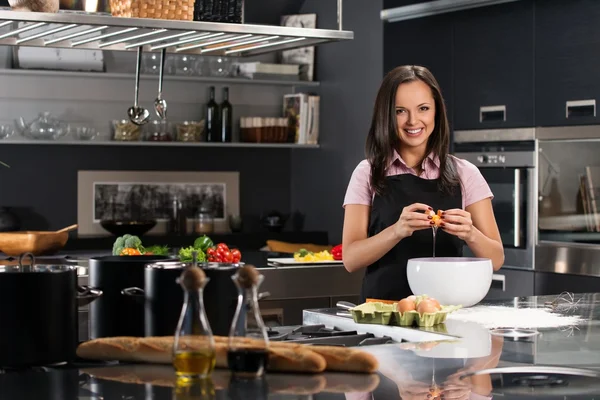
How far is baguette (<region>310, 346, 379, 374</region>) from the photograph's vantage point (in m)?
1.80

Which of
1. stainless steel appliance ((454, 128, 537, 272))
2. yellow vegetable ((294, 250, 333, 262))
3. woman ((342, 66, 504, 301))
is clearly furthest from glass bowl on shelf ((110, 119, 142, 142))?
woman ((342, 66, 504, 301))

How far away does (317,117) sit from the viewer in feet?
22.3

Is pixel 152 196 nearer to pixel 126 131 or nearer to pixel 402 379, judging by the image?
pixel 126 131

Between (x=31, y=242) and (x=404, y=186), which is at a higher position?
(x=404, y=186)

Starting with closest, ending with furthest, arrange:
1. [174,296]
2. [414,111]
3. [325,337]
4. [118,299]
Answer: [174,296] < [118,299] < [325,337] < [414,111]

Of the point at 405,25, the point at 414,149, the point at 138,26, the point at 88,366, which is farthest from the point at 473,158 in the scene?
the point at 88,366

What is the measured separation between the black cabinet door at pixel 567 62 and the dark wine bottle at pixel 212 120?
2.27m

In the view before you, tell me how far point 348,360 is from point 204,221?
4803 mm

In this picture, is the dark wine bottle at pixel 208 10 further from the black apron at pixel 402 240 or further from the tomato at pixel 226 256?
the tomato at pixel 226 256

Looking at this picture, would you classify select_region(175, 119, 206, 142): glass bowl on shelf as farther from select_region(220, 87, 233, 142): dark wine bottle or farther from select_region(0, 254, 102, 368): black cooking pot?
select_region(0, 254, 102, 368): black cooking pot

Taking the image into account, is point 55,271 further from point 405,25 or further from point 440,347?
point 405,25

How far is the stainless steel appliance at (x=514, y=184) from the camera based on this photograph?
5250 millimetres

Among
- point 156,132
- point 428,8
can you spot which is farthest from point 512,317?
point 156,132

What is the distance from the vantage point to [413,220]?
2.82 metres
